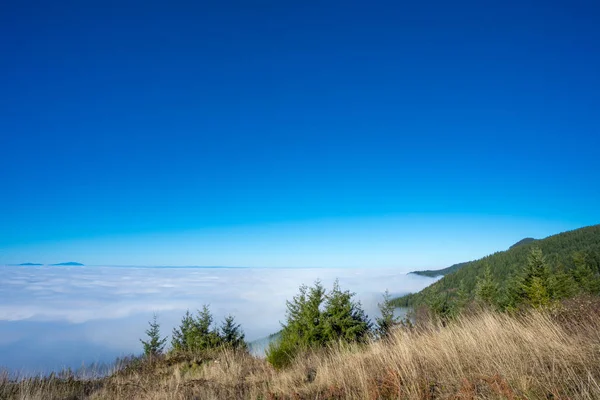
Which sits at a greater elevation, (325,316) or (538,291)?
(325,316)

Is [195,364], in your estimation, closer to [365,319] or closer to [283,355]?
[283,355]

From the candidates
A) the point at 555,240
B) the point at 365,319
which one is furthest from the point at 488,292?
the point at 555,240

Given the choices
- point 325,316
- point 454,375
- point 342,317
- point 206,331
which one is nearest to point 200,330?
point 206,331

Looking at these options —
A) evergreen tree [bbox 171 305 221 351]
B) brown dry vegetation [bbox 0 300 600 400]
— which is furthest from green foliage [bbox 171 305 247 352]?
brown dry vegetation [bbox 0 300 600 400]

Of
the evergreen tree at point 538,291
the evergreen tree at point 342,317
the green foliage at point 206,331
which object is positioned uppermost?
the evergreen tree at point 342,317

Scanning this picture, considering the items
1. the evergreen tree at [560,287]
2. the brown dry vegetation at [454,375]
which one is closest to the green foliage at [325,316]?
the brown dry vegetation at [454,375]

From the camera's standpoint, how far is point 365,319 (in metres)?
20.3

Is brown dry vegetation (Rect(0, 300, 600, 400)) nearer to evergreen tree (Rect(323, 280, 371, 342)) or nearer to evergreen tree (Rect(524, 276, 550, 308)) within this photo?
evergreen tree (Rect(323, 280, 371, 342))

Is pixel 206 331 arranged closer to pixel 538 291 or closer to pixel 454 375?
pixel 538 291

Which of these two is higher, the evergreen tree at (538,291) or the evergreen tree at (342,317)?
the evergreen tree at (342,317)

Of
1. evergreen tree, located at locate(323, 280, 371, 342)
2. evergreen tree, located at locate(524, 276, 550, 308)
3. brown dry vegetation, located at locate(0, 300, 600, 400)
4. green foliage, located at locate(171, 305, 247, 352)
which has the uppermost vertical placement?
brown dry vegetation, located at locate(0, 300, 600, 400)

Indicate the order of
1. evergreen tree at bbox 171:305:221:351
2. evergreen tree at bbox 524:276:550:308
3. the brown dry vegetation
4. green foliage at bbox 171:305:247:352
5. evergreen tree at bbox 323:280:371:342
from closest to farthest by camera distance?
the brown dry vegetation
evergreen tree at bbox 323:280:371:342
evergreen tree at bbox 524:276:550:308
evergreen tree at bbox 171:305:221:351
green foliage at bbox 171:305:247:352

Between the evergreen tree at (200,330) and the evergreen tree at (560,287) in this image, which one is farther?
the evergreen tree at (560,287)

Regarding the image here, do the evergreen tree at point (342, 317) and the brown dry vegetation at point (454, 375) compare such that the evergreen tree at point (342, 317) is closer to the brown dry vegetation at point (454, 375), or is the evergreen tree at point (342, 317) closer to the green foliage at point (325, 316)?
the green foliage at point (325, 316)
